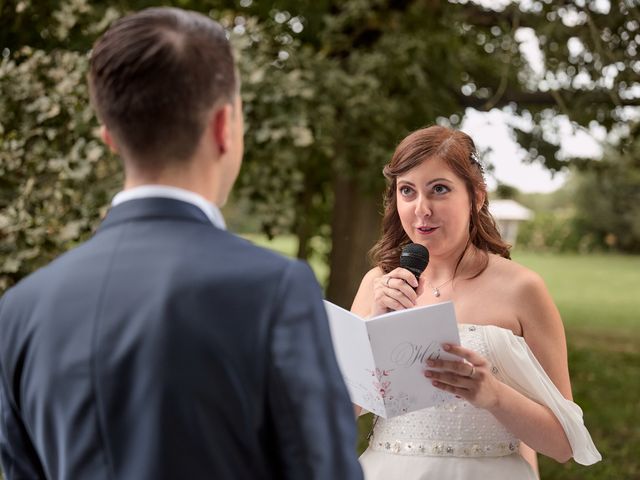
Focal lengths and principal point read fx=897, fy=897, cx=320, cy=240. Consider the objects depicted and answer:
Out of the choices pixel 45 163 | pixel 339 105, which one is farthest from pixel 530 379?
pixel 339 105

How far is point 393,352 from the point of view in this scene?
2.23 meters

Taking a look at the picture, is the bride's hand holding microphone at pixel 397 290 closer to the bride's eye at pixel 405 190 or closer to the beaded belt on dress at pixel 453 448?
the bride's eye at pixel 405 190

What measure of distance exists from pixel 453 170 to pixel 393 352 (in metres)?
0.68

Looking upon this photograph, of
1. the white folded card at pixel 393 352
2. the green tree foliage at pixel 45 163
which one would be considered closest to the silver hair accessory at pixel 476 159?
the white folded card at pixel 393 352

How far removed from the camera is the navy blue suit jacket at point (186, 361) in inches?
50.4

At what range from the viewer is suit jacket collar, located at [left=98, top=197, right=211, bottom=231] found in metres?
1.37

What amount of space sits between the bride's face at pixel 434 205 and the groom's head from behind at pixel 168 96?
4.18 feet

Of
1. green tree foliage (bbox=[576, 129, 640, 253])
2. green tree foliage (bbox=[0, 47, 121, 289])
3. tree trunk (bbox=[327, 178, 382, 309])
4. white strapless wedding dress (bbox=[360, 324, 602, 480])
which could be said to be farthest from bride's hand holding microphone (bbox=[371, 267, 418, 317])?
green tree foliage (bbox=[576, 129, 640, 253])

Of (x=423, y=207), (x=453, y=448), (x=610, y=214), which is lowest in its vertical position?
(x=610, y=214)

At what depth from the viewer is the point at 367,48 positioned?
28.3 ft

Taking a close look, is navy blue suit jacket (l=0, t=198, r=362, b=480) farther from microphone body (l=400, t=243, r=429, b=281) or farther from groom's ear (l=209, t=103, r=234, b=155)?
microphone body (l=400, t=243, r=429, b=281)

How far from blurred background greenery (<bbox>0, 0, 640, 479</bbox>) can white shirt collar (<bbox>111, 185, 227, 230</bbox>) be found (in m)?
3.66

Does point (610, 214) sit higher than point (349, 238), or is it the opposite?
point (349, 238)

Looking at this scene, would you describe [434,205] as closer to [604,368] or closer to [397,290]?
[397,290]
